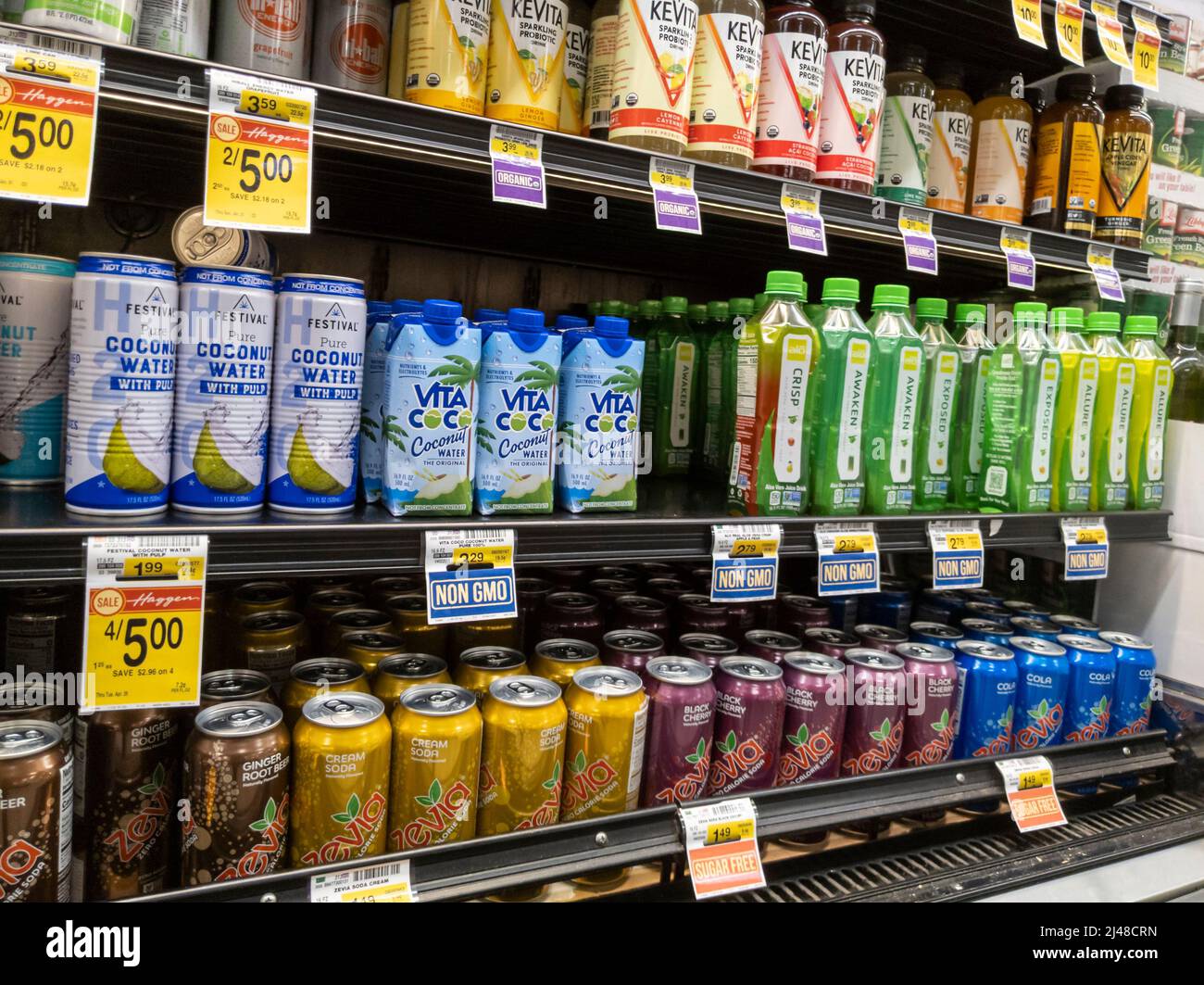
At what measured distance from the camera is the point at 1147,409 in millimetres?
1610

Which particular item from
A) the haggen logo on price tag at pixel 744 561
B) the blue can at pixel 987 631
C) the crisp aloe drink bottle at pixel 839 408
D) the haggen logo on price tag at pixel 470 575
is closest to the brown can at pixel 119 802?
the haggen logo on price tag at pixel 470 575

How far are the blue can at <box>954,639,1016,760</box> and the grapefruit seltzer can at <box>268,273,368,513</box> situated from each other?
112 centimetres

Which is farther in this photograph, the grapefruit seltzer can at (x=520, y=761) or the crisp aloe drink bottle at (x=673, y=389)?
the crisp aloe drink bottle at (x=673, y=389)

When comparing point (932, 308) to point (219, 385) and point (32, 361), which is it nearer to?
point (219, 385)

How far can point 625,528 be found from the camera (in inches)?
45.1

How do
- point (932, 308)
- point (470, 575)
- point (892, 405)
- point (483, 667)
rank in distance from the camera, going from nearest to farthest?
point (470, 575) → point (483, 667) → point (892, 405) → point (932, 308)

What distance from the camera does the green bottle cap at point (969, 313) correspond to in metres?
1.61

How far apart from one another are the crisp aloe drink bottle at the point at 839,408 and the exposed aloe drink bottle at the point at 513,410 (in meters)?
0.46

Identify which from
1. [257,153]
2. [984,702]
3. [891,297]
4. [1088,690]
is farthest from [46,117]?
[1088,690]

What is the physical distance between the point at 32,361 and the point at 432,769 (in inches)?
26.9

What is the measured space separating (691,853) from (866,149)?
3.75 feet

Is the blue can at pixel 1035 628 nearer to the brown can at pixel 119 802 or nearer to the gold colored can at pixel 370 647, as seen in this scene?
the gold colored can at pixel 370 647


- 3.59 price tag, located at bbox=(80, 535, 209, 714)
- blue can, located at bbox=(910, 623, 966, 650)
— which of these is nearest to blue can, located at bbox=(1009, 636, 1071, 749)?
blue can, located at bbox=(910, 623, 966, 650)
